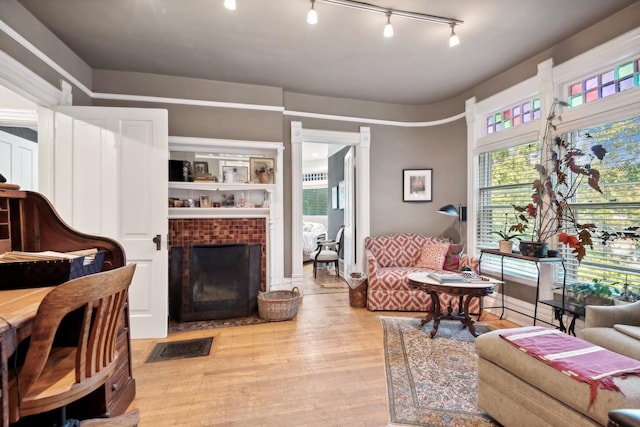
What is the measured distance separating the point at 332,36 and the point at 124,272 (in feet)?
8.41

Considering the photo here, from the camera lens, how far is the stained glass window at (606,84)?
8.04 ft

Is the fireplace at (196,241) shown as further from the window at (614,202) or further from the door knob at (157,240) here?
the window at (614,202)

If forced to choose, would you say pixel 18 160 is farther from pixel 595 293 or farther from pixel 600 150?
pixel 595 293

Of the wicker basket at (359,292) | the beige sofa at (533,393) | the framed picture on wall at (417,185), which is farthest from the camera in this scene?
the framed picture on wall at (417,185)

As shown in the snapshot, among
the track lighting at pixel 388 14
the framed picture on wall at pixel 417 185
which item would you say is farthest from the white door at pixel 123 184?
the framed picture on wall at pixel 417 185

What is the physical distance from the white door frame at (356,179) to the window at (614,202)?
94.2 inches

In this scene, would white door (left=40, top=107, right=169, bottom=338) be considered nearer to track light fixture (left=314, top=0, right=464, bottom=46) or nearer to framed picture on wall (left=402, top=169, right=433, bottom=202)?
track light fixture (left=314, top=0, right=464, bottom=46)

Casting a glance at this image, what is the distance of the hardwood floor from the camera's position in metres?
1.80

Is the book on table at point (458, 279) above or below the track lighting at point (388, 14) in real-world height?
below

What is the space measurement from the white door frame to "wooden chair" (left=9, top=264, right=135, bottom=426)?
2.80m

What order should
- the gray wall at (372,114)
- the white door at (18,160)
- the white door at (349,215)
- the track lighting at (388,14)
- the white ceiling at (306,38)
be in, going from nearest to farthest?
the track lighting at (388,14)
the white ceiling at (306,38)
the gray wall at (372,114)
the white door at (18,160)
the white door at (349,215)

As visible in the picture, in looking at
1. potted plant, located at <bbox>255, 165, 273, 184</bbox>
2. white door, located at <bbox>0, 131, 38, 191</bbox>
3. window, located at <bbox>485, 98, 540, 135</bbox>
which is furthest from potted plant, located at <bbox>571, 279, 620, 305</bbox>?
white door, located at <bbox>0, 131, 38, 191</bbox>

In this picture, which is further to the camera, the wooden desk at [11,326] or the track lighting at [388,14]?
the track lighting at [388,14]

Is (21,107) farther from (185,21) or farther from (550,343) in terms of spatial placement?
(550,343)
